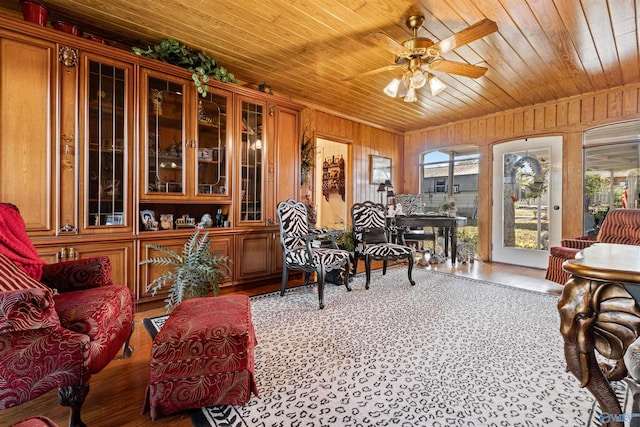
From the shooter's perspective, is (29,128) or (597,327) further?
(29,128)

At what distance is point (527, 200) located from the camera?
505 centimetres

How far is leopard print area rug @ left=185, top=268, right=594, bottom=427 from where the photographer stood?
1.42 m

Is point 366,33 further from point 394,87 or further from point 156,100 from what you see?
point 156,100

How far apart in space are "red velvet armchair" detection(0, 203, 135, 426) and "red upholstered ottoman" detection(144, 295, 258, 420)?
291 mm

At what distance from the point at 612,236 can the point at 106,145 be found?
522 centimetres

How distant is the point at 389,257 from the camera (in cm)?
367

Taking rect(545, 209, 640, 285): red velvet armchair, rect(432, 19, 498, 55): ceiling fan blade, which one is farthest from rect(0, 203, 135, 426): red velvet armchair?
rect(545, 209, 640, 285): red velvet armchair

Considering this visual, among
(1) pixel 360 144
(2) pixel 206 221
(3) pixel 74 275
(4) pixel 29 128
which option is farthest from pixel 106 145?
(1) pixel 360 144

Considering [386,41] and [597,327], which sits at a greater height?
[386,41]

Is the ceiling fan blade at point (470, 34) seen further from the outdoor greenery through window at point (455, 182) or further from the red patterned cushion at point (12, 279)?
the outdoor greenery through window at point (455, 182)

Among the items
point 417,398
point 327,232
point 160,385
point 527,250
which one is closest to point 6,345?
point 160,385

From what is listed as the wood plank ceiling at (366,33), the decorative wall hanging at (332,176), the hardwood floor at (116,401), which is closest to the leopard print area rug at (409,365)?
the hardwood floor at (116,401)

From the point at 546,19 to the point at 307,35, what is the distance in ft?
6.92

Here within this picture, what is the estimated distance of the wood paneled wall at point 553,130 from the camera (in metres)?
4.13
